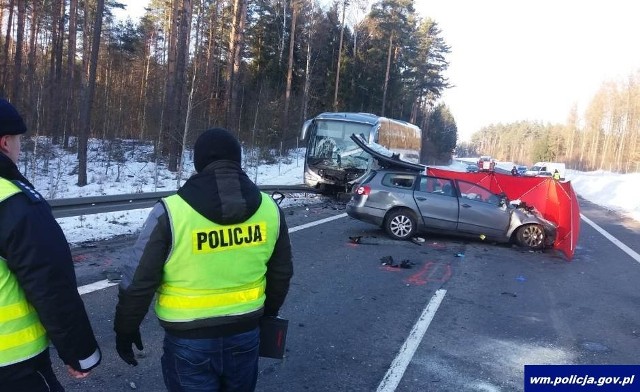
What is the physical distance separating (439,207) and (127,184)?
13014 millimetres

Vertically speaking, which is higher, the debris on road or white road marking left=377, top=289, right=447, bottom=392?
the debris on road

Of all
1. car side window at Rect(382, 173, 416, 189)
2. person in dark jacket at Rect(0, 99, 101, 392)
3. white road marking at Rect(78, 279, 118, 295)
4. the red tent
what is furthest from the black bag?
the red tent

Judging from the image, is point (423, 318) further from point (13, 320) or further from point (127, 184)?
point (127, 184)

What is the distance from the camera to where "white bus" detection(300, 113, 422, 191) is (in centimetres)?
1869

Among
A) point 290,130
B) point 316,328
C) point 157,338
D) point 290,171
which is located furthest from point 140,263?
point 290,130

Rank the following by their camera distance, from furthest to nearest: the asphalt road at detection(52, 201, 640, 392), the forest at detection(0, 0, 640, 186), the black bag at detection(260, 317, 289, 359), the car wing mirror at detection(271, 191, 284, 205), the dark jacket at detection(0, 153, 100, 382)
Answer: the forest at detection(0, 0, 640, 186)
the car wing mirror at detection(271, 191, 284, 205)
the asphalt road at detection(52, 201, 640, 392)
the black bag at detection(260, 317, 289, 359)
the dark jacket at detection(0, 153, 100, 382)

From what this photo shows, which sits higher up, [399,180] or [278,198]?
[399,180]

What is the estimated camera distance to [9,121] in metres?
2.14

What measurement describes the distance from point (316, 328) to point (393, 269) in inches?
126

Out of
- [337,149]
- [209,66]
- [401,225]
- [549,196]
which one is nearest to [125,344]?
[401,225]

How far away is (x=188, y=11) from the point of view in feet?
66.3

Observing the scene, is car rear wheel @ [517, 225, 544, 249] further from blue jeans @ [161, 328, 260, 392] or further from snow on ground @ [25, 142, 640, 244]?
blue jeans @ [161, 328, 260, 392]

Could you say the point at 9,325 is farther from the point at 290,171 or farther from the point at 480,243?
the point at 290,171

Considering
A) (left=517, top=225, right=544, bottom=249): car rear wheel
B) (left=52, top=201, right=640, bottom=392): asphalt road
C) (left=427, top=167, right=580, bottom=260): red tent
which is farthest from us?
(left=517, top=225, right=544, bottom=249): car rear wheel
